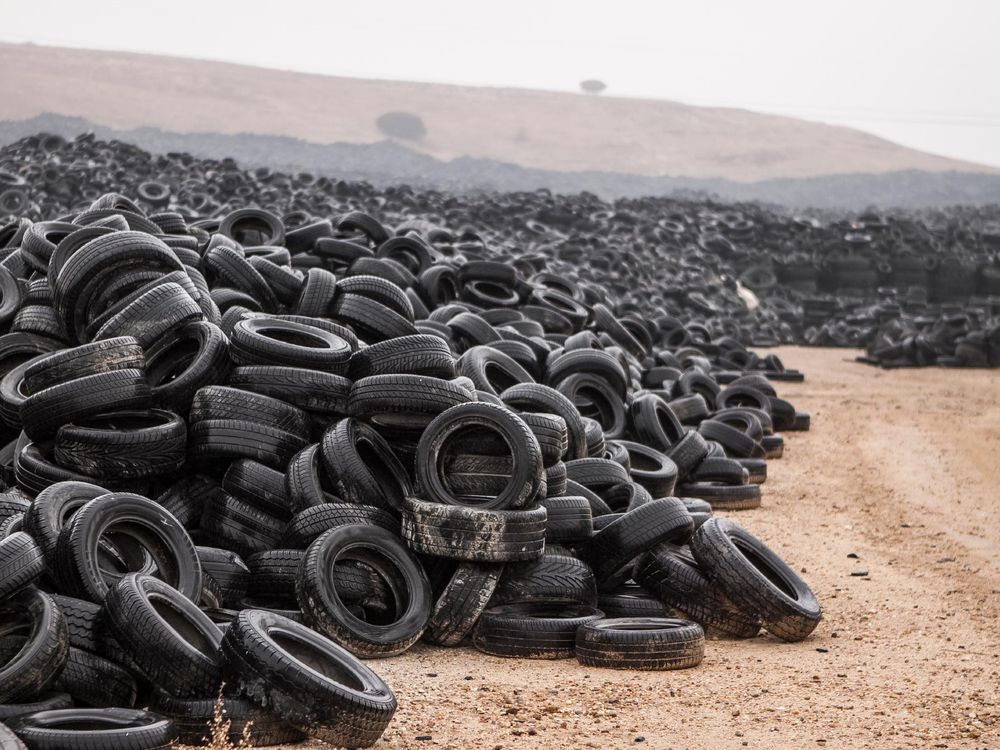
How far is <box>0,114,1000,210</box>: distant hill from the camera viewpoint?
73938 mm

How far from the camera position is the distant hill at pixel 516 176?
243ft

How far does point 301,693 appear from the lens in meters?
5.19

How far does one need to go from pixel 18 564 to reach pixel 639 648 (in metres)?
3.69

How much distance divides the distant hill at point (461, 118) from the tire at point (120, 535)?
84066 millimetres

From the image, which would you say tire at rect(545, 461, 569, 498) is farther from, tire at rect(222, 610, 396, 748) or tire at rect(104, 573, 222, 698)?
tire at rect(104, 573, 222, 698)

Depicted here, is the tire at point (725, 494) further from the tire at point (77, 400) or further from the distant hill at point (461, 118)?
the distant hill at point (461, 118)

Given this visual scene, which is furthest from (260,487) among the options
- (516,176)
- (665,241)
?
(516,176)

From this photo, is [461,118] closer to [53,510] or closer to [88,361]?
[88,361]

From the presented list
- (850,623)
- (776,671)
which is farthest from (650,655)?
(850,623)

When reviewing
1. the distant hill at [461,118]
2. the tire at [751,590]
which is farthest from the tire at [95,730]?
the distant hill at [461,118]

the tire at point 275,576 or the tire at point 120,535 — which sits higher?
the tire at point 120,535

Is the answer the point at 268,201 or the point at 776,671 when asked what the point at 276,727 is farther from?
the point at 268,201

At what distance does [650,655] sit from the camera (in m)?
6.82

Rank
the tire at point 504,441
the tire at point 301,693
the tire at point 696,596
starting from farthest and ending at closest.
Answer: the tire at point 696,596 → the tire at point 504,441 → the tire at point 301,693
